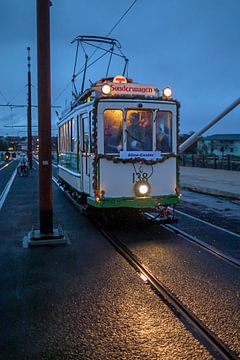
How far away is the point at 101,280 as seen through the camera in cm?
623

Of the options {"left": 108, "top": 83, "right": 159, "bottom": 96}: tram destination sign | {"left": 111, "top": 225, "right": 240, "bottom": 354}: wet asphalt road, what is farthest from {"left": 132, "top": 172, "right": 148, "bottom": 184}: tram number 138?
Answer: {"left": 108, "top": 83, "right": 159, "bottom": 96}: tram destination sign

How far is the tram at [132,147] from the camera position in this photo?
965 cm

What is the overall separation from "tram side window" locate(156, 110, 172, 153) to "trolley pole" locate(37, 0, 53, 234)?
2740 mm

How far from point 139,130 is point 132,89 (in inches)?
39.0

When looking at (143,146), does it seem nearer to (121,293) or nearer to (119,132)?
(119,132)

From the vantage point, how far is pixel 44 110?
8594mm

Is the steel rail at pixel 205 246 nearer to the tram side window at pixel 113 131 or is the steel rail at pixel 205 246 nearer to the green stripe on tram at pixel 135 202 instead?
the green stripe on tram at pixel 135 202

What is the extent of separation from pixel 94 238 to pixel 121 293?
358cm

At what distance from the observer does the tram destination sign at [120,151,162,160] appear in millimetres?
9758

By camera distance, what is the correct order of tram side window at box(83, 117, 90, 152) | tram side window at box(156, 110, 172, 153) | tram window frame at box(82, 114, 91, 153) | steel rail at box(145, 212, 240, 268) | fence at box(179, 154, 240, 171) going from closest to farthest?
1. steel rail at box(145, 212, 240, 268)
2. tram side window at box(156, 110, 172, 153)
3. tram window frame at box(82, 114, 91, 153)
4. tram side window at box(83, 117, 90, 152)
5. fence at box(179, 154, 240, 171)

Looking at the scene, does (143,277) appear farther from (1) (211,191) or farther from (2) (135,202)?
(1) (211,191)

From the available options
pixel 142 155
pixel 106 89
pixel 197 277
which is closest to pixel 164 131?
pixel 142 155

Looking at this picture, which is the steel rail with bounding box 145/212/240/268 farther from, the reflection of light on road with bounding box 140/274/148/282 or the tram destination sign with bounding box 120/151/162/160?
the tram destination sign with bounding box 120/151/162/160

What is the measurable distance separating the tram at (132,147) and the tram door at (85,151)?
0.17 feet
